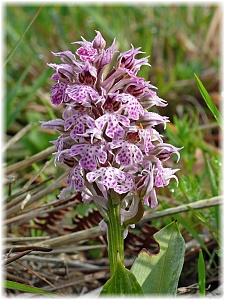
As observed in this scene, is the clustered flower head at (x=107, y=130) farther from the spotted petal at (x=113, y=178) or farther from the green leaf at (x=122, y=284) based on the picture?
the green leaf at (x=122, y=284)

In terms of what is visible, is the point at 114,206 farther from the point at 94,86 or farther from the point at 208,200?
the point at 208,200

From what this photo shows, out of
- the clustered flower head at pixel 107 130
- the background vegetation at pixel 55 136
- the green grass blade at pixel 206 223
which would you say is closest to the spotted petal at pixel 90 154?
the clustered flower head at pixel 107 130

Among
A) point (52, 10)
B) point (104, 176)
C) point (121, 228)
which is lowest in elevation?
point (121, 228)

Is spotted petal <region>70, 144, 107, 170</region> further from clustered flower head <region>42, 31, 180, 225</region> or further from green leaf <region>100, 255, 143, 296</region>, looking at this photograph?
green leaf <region>100, 255, 143, 296</region>

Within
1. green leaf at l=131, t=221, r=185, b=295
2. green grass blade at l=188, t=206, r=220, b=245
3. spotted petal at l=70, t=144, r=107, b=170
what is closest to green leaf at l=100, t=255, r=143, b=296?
green leaf at l=131, t=221, r=185, b=295

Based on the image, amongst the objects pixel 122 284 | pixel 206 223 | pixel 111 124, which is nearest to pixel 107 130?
pixel 111 124

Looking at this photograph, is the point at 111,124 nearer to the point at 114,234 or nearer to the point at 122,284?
the point at 114,234

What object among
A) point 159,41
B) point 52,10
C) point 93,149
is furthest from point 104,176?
point 52,10
